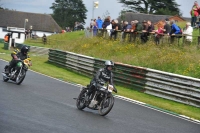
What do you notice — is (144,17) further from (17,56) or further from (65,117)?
(65,117)

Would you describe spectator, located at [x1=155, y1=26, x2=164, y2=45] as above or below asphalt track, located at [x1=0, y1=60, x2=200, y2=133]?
above

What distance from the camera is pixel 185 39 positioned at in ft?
92.1

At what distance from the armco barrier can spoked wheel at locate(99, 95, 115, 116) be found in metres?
5.97

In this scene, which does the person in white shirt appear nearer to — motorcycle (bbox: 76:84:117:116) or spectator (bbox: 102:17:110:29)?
spectator (bbox: 102:17:110:29)

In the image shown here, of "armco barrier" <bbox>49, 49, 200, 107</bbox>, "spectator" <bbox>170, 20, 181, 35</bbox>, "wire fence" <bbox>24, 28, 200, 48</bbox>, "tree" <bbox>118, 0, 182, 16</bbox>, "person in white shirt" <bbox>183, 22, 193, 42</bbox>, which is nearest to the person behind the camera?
"armco barrier" <bbox>49, 49, 200, 107</bbox>

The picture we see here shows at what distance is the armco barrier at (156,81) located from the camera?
21141 mm

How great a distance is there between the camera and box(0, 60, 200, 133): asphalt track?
11.7 metres

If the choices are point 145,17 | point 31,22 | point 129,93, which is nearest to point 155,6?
point 145,17

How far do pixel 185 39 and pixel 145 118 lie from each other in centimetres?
1255

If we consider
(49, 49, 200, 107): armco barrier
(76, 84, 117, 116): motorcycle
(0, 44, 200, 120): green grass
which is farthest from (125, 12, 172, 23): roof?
(76, 84, 117, 116): motorcycle

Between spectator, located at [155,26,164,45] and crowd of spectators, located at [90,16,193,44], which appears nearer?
crowd of spectators, located at [90,16,193,44]

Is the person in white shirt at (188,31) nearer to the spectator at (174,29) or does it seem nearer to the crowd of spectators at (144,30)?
the crowd of spectators at (144,30)

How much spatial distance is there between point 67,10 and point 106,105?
143m

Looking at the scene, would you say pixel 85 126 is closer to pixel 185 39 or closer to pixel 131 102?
pixel 131 102
